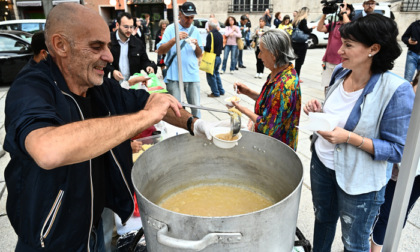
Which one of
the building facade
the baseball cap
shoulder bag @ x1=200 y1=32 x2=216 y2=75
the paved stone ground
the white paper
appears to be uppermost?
the building facade

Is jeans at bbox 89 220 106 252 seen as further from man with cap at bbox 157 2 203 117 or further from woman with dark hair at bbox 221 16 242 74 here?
woman with dark hair at bbox 221 16 242 74

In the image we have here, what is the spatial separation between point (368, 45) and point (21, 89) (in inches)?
64.5

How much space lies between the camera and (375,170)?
1559 mm

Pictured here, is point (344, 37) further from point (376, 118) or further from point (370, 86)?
point (376, 118)

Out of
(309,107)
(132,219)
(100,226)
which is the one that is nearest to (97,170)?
(100,226)

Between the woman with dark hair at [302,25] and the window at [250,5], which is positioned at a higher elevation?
the window at [250,5]

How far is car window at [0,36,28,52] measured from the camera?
295 inches

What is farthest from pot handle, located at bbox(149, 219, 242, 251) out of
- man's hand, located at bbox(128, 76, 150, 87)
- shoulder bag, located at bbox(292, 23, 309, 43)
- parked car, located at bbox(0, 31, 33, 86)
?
parked car, located at bbox(0, 31, 33, 86)

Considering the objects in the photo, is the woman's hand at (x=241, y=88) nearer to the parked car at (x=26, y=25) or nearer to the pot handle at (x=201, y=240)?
the pot handle at (x=201, y=240)

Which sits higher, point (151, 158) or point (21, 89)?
point (21, 89)

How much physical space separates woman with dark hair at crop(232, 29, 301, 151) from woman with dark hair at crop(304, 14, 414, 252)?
39 centimetres

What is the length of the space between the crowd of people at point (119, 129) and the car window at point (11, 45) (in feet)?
25.1

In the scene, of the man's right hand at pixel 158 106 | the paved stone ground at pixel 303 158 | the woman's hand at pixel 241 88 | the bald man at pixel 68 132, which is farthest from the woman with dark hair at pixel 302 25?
the man's right hand at pixel 158 106

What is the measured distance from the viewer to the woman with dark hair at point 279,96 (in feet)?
6.86
